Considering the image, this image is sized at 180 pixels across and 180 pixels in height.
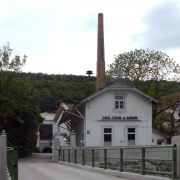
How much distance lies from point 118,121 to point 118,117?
0.42m

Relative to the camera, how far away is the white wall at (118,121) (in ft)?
120

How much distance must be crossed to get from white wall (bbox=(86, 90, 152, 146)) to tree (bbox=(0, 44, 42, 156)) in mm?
7838

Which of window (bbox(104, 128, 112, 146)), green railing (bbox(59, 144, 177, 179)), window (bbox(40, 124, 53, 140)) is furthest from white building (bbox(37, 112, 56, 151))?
green railing (bbox(59, 144, 177, 179))

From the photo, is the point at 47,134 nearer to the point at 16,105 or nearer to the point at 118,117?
the point at 16,105

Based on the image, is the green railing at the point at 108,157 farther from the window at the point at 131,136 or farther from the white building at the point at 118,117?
the window at the point at 131,136

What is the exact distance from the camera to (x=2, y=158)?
34.3 feet

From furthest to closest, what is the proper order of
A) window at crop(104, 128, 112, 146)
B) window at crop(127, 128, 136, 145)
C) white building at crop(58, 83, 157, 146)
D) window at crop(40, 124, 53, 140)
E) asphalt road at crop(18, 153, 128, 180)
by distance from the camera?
window at crop(40, 124, 53, 140), window at crop(127, 128, 136, 145), window at crop(104, 128, 112, 146), white building at crop(58, 83, 157, 146), asphalt road at crop(18, 153, 128, 180)

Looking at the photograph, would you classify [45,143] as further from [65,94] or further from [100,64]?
[100,64]

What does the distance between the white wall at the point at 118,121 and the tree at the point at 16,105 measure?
7.84 metres

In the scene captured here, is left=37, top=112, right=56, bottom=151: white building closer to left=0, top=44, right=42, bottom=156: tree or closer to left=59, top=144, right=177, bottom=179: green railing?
left=0, top=44, right=42, bottom=156: tree

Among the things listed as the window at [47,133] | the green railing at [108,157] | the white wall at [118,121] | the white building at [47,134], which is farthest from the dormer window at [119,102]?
the window at [47,133]

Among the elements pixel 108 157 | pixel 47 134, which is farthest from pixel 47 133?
pixel 108 157

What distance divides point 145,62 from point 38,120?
1549 cm

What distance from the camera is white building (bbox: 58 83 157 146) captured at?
120ft
